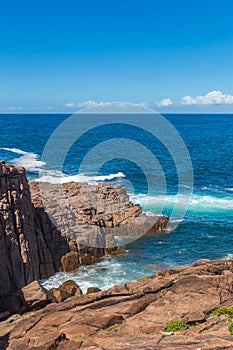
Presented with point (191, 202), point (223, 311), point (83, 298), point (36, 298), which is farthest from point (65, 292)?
point (191, 202)

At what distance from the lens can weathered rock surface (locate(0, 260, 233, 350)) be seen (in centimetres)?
1933

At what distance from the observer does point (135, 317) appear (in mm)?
23125

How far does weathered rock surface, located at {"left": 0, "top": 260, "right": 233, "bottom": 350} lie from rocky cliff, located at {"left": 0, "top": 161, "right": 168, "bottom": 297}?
7.98 m

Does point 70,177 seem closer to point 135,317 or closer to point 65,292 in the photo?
point 65,292

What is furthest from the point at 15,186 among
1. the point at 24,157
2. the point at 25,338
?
the point at 24,157

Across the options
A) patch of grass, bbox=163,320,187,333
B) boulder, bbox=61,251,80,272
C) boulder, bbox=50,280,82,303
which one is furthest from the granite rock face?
patch of grass, bbox=163,320,187,333

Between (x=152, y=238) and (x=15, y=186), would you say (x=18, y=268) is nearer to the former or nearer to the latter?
(x=15, y=186)

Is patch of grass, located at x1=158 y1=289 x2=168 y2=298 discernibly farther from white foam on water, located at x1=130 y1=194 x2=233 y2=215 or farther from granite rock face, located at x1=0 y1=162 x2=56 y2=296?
white foam on water, located at x1=130 y1=194 x2=233 y2=215

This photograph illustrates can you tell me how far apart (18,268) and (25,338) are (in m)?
11.5

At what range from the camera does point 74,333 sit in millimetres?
21703

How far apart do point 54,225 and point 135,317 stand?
19.9 metres

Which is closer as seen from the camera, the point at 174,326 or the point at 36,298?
the point at 174,326

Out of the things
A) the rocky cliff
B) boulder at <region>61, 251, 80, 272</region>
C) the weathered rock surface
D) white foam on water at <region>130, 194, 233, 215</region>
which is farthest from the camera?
white foam on water at <region>130, 194, 233, 215</region>

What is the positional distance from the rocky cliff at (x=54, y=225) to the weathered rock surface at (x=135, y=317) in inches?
314
